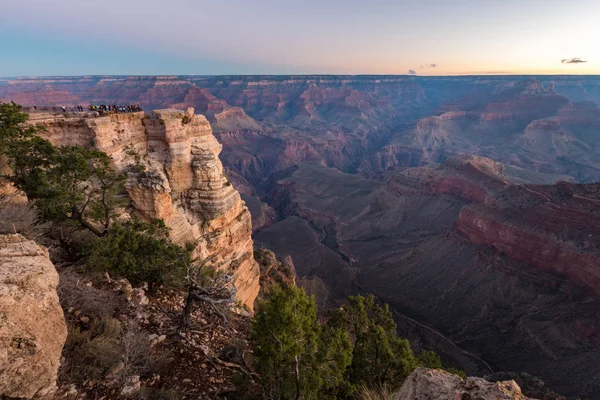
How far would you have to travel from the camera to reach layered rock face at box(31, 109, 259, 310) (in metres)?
17.7

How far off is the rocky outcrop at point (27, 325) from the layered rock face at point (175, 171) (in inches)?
544

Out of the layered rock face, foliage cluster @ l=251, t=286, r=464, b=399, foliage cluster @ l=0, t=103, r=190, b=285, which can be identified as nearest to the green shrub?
foliage cluster @ l=0, t=103, r=190, b=285

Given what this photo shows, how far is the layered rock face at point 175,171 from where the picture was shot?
17.7m

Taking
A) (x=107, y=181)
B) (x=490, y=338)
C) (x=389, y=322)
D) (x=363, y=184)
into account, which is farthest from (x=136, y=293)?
(x=363, y=184)

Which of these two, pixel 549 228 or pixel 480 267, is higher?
pixel 549 228

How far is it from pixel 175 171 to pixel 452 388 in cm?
1975

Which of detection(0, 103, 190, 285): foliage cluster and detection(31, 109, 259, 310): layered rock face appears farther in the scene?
detection(31, 109, 259, 310): layered rock face

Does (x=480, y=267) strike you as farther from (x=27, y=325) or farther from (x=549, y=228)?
(x=27, y=325)

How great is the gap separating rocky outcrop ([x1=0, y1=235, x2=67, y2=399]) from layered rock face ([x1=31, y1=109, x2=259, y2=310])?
45.3 ft

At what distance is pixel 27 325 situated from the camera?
4.52 meters

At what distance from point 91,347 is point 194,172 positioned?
15.6 meters

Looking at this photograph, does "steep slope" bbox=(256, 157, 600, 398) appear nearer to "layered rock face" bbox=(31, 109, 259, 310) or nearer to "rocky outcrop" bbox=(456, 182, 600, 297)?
"rocky outcrop" bbox=(456, 182, 600, 297)

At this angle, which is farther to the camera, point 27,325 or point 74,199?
point 74,199

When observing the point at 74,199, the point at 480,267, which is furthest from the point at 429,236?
the point at 74,199
